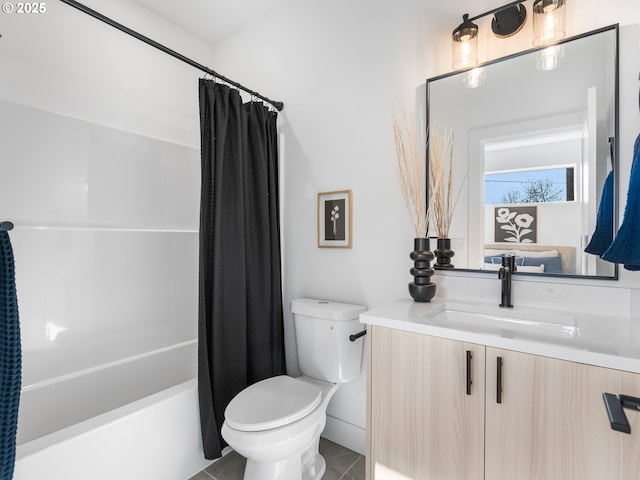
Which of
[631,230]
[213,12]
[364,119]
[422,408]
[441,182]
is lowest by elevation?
[422,408]

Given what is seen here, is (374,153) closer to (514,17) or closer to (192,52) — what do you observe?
(514,17)

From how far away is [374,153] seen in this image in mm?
1724

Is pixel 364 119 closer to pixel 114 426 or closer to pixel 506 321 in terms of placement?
pixel 506 321

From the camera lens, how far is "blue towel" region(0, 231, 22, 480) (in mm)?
1016

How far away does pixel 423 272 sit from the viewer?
139 centimetres

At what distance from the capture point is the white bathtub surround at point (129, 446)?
1143 millimetres

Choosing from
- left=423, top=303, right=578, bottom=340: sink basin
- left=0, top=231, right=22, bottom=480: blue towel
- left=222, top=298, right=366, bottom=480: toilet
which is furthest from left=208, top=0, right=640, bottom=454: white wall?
left=0, top=231, right=22, bottom=480: blue towel

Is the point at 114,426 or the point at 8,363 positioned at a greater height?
the point at 8,363

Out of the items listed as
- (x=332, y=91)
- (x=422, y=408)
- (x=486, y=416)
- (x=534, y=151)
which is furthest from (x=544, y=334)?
(x=332, y=91)

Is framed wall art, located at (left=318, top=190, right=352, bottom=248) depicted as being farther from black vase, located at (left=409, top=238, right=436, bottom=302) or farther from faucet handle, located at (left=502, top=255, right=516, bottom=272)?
faucet handle, located at (left=502, top=255, right=516, bottom=272)

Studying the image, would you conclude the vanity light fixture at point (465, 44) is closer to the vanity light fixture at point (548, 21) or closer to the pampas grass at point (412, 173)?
the vanity light fixture at point (548, 21)

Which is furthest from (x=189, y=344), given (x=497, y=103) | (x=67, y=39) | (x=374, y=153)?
(x=497, y=103)

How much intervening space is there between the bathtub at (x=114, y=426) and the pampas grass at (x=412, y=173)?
139cm

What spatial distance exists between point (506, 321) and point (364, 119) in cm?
121
